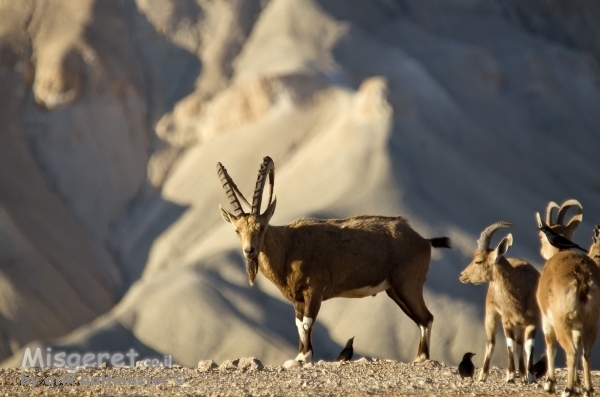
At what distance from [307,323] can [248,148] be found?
202 feet

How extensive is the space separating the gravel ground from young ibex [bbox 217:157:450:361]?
1.39 m

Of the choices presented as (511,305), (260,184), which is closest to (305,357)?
(260,184)

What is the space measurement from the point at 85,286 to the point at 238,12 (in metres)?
31.8

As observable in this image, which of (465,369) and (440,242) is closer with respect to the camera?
(465,369)

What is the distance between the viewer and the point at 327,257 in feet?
59.3

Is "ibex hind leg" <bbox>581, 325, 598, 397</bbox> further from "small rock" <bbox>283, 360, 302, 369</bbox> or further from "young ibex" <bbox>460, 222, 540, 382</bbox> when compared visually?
"small rock" <bbox>283, 360, 302, 369</bbox>

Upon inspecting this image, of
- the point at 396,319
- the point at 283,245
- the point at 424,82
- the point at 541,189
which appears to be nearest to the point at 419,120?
the point at 424,82

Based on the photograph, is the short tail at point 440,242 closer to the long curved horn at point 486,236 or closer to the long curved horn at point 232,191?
the long curved horn at point 486,236

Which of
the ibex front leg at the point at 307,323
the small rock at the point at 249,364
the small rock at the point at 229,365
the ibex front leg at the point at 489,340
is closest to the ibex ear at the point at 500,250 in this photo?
the ibex front leg at the point at 489,340

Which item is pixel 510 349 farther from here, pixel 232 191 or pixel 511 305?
pixel 232 191

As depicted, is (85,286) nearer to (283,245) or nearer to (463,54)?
(463,54)

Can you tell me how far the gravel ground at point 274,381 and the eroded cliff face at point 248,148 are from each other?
132 feet

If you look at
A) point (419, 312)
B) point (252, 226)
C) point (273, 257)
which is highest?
point (252, 226)

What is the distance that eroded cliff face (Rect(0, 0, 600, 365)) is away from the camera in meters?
62.6
